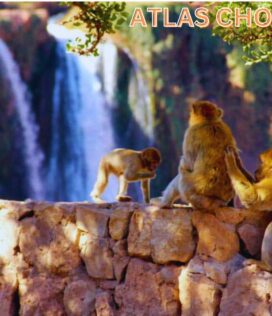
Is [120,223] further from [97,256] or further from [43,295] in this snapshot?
[43,295]

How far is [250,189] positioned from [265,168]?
227mm

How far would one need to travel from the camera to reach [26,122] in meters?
13.6

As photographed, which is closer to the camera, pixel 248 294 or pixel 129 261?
pixel 248 294

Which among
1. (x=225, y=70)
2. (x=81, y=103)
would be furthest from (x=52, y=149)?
(x=225, y=70)

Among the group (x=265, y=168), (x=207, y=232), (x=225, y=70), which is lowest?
(x=207, y=232)

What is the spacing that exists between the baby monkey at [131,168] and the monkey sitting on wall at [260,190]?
1635mm

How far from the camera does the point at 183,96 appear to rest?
13.3m

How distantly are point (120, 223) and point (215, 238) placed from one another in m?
0.80

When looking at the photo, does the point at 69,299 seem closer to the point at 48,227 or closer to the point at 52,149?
the point at 48,227

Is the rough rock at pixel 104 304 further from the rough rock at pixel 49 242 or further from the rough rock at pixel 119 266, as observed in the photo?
the rough rock at pixel 49 242

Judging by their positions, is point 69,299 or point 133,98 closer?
point 69,299

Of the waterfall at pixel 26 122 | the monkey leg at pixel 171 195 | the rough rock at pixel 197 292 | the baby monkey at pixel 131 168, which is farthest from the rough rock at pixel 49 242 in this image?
the waterfall at pixel 26 122

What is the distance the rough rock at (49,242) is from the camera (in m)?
6.14

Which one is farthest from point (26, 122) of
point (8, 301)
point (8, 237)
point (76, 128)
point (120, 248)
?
point (120, 248)
